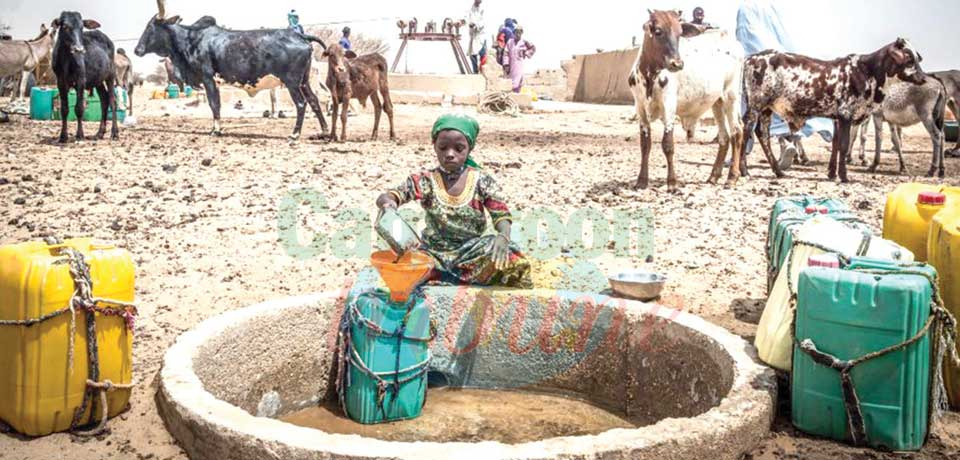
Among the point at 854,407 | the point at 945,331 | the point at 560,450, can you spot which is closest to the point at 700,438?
the point at 560,450

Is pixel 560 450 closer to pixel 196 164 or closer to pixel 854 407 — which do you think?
pixel 854 407

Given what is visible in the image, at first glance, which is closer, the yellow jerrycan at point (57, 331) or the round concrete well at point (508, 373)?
the round concrete well at point (508, 373)

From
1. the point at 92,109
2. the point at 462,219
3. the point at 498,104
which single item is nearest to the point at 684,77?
the point at 462,219

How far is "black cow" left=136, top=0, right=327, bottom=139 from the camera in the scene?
1330cm

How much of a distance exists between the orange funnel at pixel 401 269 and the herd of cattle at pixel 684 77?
16.5ft

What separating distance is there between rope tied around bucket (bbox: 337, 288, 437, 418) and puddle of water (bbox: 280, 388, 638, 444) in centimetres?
15

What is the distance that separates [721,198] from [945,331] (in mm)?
5318

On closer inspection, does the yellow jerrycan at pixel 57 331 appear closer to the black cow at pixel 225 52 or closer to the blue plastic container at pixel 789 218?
the blue plastic container at pixel 789 218

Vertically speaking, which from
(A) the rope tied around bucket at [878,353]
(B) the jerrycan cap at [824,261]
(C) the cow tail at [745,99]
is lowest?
(A) the rope tied around bucket at [878,353]

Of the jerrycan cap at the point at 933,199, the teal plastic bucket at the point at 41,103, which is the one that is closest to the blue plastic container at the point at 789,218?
the jerrycan cap at the point at 933,199

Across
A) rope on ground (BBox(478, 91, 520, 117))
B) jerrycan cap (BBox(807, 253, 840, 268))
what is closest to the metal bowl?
jerrycan cap (BBox(807, 253, 840, 268))

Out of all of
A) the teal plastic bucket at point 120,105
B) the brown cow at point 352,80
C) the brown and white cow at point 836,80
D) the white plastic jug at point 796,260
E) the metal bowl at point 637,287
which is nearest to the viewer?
the white plastic jug at point 796,260

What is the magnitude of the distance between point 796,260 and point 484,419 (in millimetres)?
1713

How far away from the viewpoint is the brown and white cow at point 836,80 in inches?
392
